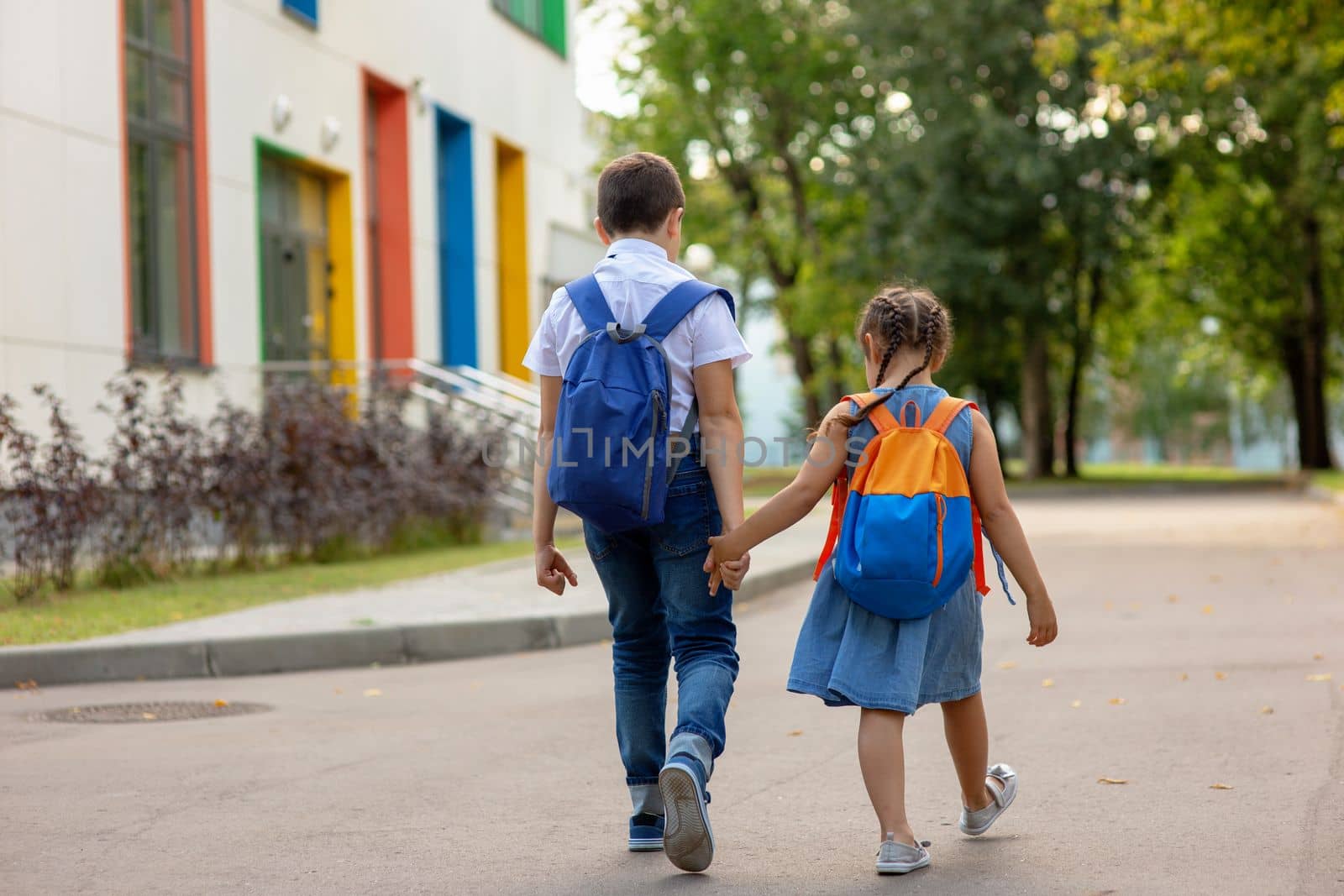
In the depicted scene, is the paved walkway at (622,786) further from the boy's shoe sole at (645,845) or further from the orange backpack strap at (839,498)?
the orange backpack strap at (839,498)

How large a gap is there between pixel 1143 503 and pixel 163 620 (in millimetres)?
21413

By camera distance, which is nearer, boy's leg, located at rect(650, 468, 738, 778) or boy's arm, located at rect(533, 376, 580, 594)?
boy's leg, located at rect(650, 468, 738, 778)

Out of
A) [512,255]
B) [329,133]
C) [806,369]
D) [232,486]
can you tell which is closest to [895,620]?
[232,486]

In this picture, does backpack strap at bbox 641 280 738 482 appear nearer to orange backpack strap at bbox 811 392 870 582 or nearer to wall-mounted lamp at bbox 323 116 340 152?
orange backpack strap at bbox 811 392 870 582

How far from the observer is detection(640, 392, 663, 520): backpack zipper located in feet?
13.3

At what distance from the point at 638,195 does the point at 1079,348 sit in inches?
1465

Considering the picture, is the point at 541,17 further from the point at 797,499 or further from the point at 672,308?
the point at 797,499

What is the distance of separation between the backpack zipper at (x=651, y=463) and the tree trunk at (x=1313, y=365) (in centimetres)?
3788

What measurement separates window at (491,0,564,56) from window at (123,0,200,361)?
9.38 meters

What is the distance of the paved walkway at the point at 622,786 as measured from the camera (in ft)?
13.7

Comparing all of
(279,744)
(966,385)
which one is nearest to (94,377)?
(279,744)

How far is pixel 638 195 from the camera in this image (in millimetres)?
4324

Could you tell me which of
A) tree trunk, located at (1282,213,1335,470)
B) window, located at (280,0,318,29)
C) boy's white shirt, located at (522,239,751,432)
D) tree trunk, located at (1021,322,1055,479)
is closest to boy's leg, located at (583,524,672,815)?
boy's white shirt, located at (522,239,751,432)

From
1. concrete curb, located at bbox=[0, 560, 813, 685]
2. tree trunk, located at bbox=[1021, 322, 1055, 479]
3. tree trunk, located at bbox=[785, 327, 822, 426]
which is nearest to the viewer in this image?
concrete curb, located at bbox=[0, 560, 813, 685]
